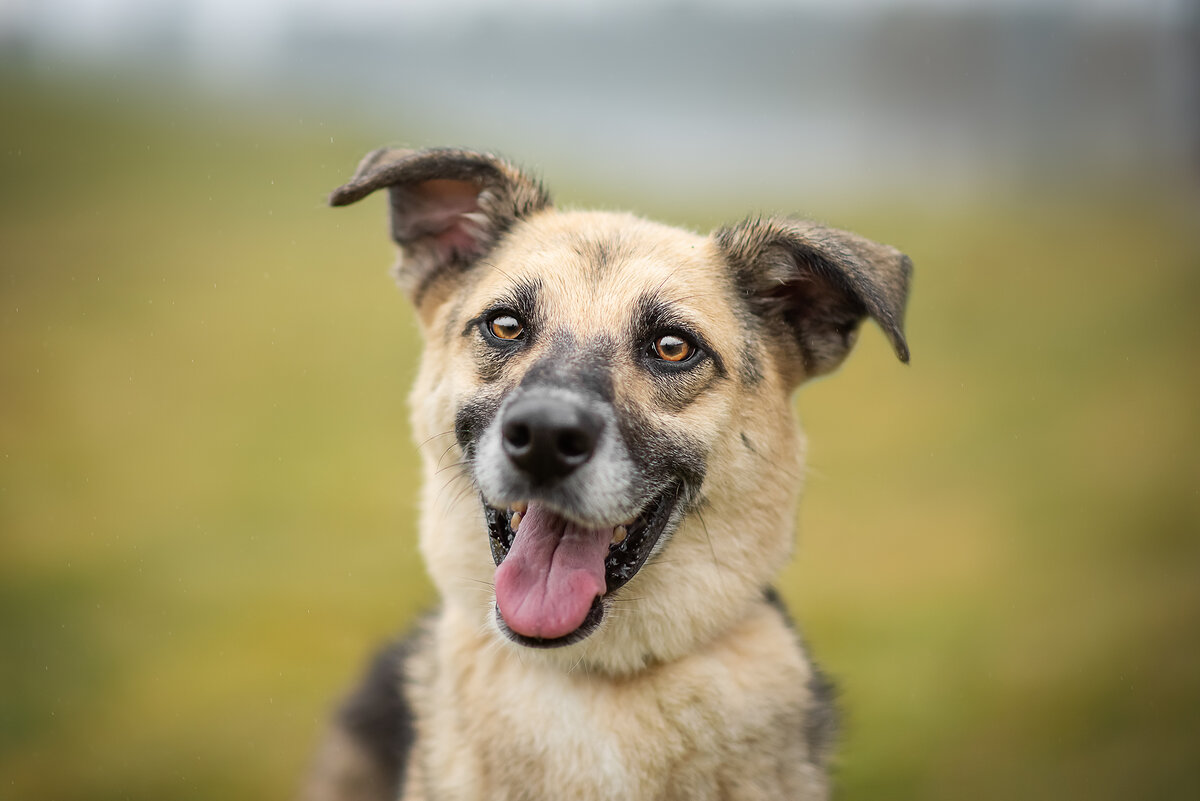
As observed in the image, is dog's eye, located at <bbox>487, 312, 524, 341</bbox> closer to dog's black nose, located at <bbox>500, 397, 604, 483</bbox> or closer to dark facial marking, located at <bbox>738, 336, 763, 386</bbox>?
dog's black nose, located at <bbox>500, 397, 604, 483</bbox>

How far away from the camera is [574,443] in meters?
2.55

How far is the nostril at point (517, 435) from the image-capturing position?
251cm

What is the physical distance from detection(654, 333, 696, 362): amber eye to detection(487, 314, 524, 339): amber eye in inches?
19.4

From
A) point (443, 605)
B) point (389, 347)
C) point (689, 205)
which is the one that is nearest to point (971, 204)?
point (689, 205)

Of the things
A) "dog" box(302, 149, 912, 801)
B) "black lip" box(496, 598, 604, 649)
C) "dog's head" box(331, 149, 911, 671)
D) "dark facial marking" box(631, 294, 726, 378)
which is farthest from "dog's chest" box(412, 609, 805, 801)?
"dark facial marking" box(631, 294, 726, 378)

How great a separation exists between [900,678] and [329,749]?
4.14 m

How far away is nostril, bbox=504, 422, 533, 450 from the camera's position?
8.25 ft

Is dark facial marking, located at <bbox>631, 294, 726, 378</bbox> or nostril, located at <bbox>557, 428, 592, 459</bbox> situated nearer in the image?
nostril, located at <bbox>557, 428, 592, 459</bbox>

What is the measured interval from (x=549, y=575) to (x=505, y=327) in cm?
91

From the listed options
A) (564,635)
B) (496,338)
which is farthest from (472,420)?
(564,635)

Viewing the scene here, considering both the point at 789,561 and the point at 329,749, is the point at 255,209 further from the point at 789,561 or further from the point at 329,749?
the point at 789,561

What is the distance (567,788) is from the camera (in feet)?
9.13

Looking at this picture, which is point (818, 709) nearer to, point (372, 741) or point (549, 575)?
point (549, 575)

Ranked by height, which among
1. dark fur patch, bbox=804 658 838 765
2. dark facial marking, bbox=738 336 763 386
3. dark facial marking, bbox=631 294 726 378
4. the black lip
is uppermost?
dark facial marking, bbox=631 294 726 378
